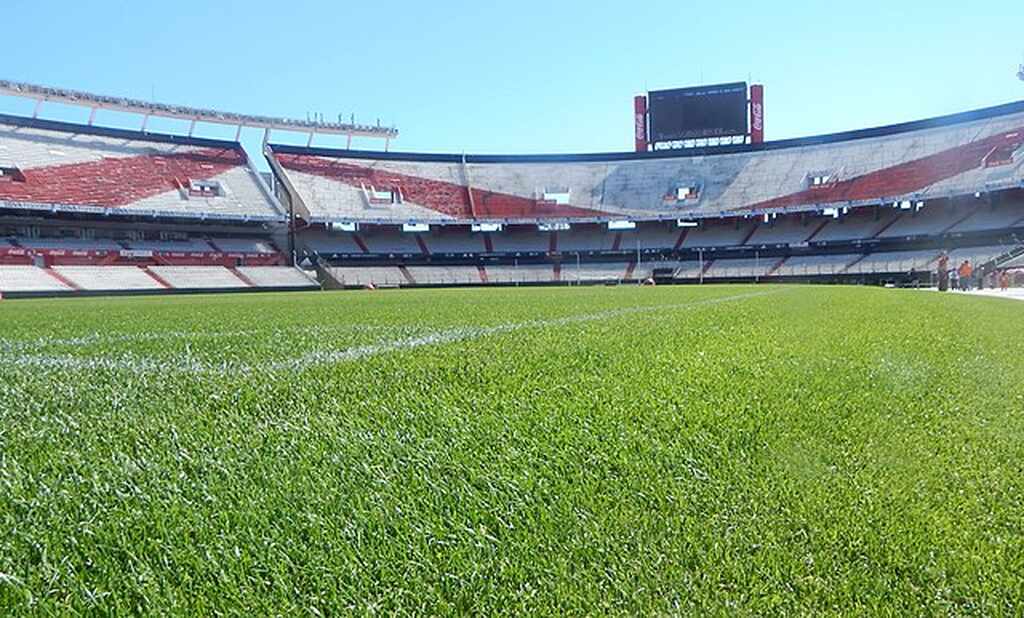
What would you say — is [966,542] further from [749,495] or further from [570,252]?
[570,252]

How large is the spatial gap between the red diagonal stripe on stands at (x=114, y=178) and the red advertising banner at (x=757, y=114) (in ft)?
117

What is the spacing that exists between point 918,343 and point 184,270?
33.4m

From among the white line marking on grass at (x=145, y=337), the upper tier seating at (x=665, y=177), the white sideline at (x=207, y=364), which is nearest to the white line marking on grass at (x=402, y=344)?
the white sideline at (x=207, y=364)

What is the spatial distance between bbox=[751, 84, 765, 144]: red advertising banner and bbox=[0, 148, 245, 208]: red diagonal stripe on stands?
117 ft

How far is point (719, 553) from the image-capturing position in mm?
976

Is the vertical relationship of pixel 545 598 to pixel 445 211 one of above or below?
below

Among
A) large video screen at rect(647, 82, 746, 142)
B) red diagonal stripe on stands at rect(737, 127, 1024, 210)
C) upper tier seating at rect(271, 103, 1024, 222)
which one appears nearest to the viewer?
red diagonal stripe on stands at rect(737, 127, 1024, 210)

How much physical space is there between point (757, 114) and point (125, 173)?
40633 mm

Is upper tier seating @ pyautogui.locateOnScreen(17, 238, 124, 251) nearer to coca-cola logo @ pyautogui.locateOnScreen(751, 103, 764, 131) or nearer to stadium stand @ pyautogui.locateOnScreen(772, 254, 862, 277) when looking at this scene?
stadium stand @ pyautogui.locateOnScreen(772, 254, 862, 277)

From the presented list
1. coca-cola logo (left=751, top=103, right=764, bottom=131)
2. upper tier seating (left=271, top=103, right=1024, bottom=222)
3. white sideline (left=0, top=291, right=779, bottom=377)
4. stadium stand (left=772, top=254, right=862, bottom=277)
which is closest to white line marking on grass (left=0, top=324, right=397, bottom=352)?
white sideline (left=0, top=291, right=779, bottom=377)

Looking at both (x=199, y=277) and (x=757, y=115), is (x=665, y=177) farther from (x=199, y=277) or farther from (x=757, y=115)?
(x=199, y=277)

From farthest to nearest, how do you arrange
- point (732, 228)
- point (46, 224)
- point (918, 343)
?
point (732, 228) < point (46, 224) < point (918, 343)

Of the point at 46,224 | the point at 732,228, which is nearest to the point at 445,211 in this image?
the point at 732,228

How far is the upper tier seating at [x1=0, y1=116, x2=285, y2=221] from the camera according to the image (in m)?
29.6
